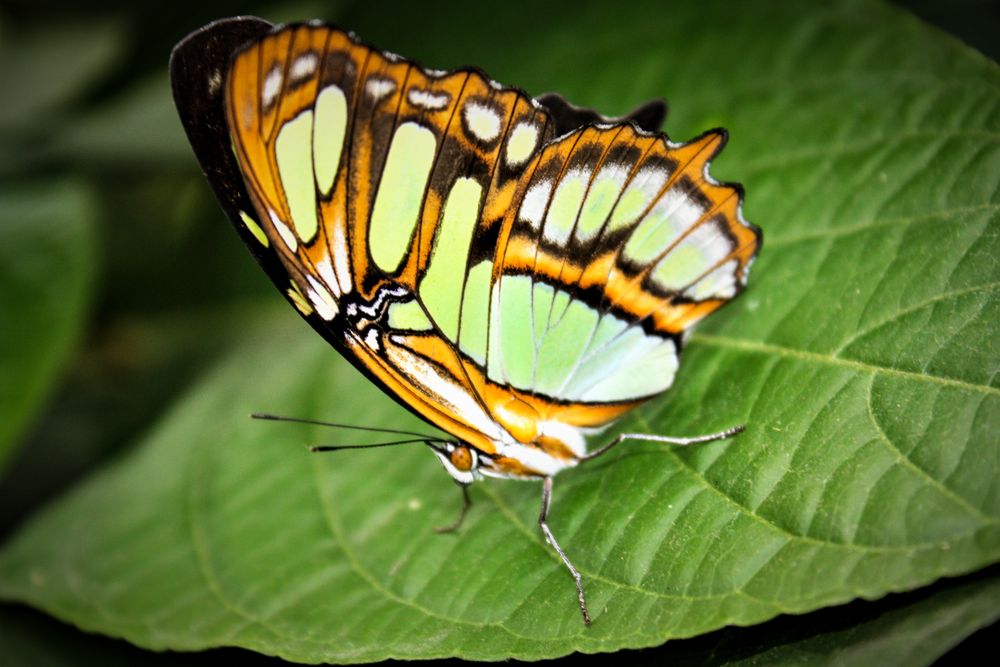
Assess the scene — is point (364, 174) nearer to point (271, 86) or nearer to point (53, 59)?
point (271, 86)

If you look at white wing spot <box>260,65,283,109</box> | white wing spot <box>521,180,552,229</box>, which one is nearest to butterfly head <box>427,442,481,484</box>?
white wing spot <box>521,180,552,229</box>

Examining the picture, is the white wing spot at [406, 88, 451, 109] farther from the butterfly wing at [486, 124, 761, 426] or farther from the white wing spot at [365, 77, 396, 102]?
the butterfly wing at [486, 124, 761, 426]

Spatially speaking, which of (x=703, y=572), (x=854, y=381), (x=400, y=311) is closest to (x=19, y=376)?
(x=400, y=311)

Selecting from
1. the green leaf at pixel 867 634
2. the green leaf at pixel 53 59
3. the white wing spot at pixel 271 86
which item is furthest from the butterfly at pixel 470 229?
the green leaf at pixel 53 59

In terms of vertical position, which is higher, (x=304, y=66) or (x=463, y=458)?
(x=304, y=66)

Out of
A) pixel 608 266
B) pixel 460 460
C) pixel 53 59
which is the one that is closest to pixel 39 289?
pixel 460 460

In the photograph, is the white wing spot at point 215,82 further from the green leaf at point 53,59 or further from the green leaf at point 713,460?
the green leaf at point 53,59

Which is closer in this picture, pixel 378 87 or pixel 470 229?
pixel 378 87

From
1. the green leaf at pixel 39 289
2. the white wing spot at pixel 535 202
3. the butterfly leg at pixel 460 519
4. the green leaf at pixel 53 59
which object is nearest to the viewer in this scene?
the white wing spot at pixel 535 202
